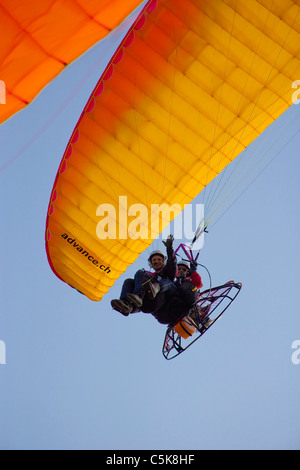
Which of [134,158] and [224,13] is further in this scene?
[134,158]

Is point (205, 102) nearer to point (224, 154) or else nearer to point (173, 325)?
point (224, 154)

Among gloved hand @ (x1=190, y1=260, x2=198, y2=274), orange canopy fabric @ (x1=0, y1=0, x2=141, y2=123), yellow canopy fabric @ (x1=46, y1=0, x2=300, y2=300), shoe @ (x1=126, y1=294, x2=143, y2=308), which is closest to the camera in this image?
orange canopy fabric @ (x1=0, y1=0, x2=141, y2=123)

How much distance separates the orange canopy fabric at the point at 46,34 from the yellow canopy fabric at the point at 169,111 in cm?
421

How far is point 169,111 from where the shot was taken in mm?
9789

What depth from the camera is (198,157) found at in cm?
1007

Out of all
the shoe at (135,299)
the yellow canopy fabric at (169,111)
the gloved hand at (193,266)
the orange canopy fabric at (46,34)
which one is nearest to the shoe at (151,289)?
the shoe at (135,299)

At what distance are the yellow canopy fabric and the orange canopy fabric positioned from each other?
4.21m

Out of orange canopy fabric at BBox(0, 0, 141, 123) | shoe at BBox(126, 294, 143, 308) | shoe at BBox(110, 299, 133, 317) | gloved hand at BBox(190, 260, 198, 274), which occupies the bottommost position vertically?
shoe at BBox(110, 299, 133, 317)

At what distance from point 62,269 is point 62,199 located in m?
1.29

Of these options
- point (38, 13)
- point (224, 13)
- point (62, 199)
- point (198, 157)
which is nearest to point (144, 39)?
point (224, 13)

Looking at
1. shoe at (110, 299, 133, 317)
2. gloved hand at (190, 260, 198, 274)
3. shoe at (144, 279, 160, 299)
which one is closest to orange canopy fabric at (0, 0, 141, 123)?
shoe at (110, 299, 133, 317)

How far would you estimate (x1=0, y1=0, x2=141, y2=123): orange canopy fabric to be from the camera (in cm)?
516

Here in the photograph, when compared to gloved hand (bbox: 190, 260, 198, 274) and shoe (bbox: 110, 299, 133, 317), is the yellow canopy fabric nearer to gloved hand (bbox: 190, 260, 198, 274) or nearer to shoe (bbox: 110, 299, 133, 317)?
gloved hand (bbox: 190, 260, 198, 274)

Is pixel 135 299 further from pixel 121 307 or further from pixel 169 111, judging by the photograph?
pixel 169 111
